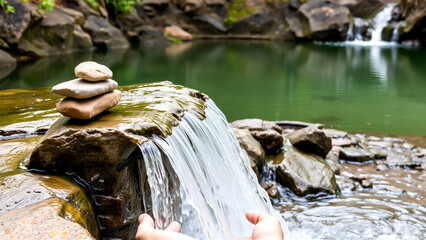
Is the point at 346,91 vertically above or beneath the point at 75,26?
beneath

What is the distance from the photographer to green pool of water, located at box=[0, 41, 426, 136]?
8.76 m

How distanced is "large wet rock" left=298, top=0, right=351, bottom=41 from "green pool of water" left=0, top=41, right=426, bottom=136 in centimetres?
488

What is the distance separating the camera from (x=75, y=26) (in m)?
19.0

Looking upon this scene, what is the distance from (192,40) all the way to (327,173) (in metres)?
24.5

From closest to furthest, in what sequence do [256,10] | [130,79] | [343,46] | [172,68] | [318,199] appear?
[318,199] → [130,79] → [172,68] → [343,46] → [256,10]

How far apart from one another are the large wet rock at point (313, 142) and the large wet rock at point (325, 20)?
22.2m

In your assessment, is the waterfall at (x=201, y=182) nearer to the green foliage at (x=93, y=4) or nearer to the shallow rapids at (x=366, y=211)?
the shallow rapids at (x=366, y=211)

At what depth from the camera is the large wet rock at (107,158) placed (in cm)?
274

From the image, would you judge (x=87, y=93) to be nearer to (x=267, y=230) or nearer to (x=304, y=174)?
(x=267, y=230)

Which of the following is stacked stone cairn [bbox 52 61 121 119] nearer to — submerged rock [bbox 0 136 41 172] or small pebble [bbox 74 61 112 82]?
small pebble [bbox 74 61 112 82]

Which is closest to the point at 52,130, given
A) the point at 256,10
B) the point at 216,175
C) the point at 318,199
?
the point at 216,175

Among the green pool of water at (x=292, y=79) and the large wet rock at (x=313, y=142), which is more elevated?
the large wet rock at (x=313, y=142)

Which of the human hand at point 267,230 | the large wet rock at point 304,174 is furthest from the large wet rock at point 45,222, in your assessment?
the large wet rock at point 304,174

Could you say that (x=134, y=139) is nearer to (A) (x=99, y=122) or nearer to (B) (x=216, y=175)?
(A) (x=99, y=122)
